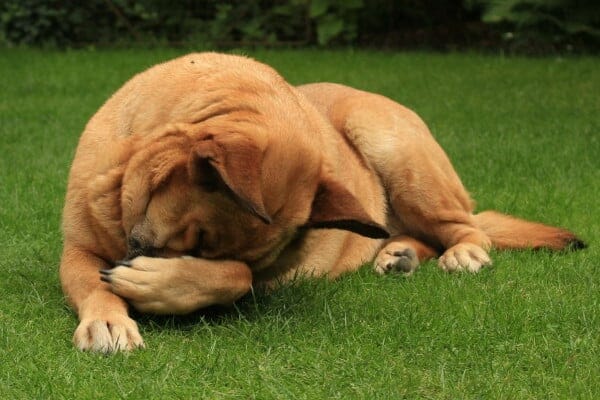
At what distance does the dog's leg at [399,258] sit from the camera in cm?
488

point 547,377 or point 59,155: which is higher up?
point 547,377

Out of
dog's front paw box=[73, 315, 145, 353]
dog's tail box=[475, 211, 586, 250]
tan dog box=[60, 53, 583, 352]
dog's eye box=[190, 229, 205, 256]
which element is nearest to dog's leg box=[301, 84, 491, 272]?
dog's tail box=[475, 211, 586, 250]

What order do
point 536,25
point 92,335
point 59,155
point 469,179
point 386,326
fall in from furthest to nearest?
point 536,25 < point 59,155 < point 469,179 < point 386,326 < point 92,335

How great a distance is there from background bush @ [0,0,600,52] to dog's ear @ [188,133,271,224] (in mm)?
11553

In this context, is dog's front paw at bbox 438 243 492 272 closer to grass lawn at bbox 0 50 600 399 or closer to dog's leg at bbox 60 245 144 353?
grass lawn at bbox 0 50 600 399

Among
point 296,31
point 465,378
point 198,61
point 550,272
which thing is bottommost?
point 296,31

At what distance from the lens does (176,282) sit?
376cm

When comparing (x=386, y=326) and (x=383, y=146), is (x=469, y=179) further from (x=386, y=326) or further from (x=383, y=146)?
(x=386, y=326)

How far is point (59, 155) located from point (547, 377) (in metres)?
5.21

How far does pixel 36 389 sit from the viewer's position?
328 cm

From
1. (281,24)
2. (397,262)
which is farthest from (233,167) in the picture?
(281,24)

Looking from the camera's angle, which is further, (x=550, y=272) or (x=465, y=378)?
(x=550, y=272)

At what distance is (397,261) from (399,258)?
0.02 metres

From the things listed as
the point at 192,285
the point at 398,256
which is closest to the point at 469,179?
the point at 398,256
